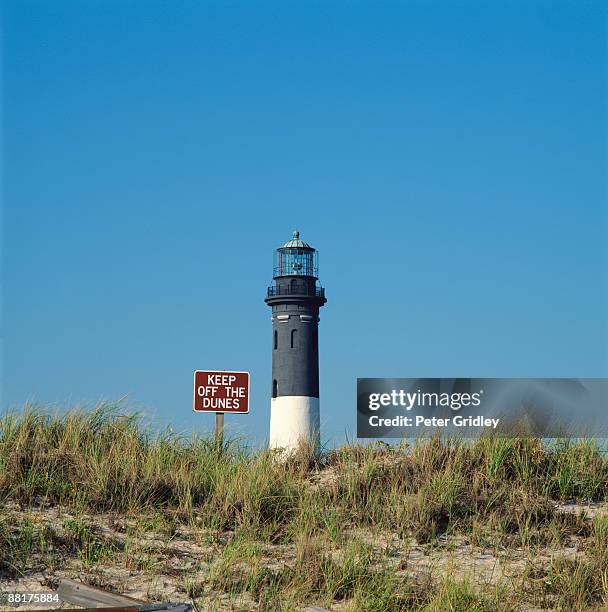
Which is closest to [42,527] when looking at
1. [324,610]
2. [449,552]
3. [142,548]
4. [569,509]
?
[142,548]

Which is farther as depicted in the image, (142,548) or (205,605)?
(142,548)

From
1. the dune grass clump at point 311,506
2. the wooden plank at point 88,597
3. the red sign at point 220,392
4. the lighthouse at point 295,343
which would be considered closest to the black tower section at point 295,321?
the lighthouse at point 295,343

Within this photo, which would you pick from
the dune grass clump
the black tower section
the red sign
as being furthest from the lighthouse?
the dune grass clump

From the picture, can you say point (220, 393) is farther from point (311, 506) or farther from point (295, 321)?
point (295, 321)

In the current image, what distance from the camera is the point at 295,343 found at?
3688cm

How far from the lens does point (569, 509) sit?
12789 mm

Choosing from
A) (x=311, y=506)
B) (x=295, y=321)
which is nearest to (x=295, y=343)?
(x=295, y=321)

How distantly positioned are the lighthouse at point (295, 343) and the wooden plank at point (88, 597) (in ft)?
82.6

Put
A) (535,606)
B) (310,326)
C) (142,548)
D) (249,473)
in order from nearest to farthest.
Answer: (535,606) → (142,548) → (249,473) → (310,326)

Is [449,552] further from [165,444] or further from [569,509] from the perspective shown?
[165,444]

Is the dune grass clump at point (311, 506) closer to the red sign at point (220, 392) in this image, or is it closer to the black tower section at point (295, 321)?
the red sign at point (220, 392)

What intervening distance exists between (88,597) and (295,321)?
28.5 metres

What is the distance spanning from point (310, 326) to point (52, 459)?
25084 millimetres

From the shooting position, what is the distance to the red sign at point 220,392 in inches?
749
